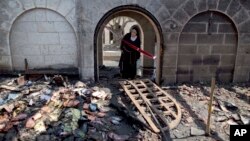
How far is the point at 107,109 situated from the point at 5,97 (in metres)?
2.38

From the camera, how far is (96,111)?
5.46 m

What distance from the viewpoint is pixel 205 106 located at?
5.97 m

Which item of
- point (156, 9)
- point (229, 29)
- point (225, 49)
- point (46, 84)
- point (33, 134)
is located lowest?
point (33, 134)

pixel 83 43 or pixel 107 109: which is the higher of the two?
pixel 83 43

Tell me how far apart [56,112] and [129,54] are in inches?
152

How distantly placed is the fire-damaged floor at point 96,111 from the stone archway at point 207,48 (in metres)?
0.37

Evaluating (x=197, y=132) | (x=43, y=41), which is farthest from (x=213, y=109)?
(x=43, y=41)

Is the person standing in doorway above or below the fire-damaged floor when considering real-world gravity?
above

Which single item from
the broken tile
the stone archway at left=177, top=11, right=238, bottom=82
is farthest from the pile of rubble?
the stone archway at left=177, top=11, right=238, bottom=82

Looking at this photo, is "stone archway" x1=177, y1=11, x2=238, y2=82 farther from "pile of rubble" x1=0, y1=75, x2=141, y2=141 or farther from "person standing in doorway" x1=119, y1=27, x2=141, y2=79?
"pile of rubble" x1=0, y1=75, x2=141, y2=141

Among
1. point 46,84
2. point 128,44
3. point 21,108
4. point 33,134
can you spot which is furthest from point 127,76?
point 33,134

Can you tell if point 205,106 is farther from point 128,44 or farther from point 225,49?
point 128,44

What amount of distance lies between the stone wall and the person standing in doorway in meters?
1.49

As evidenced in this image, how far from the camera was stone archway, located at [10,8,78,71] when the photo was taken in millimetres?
6828
